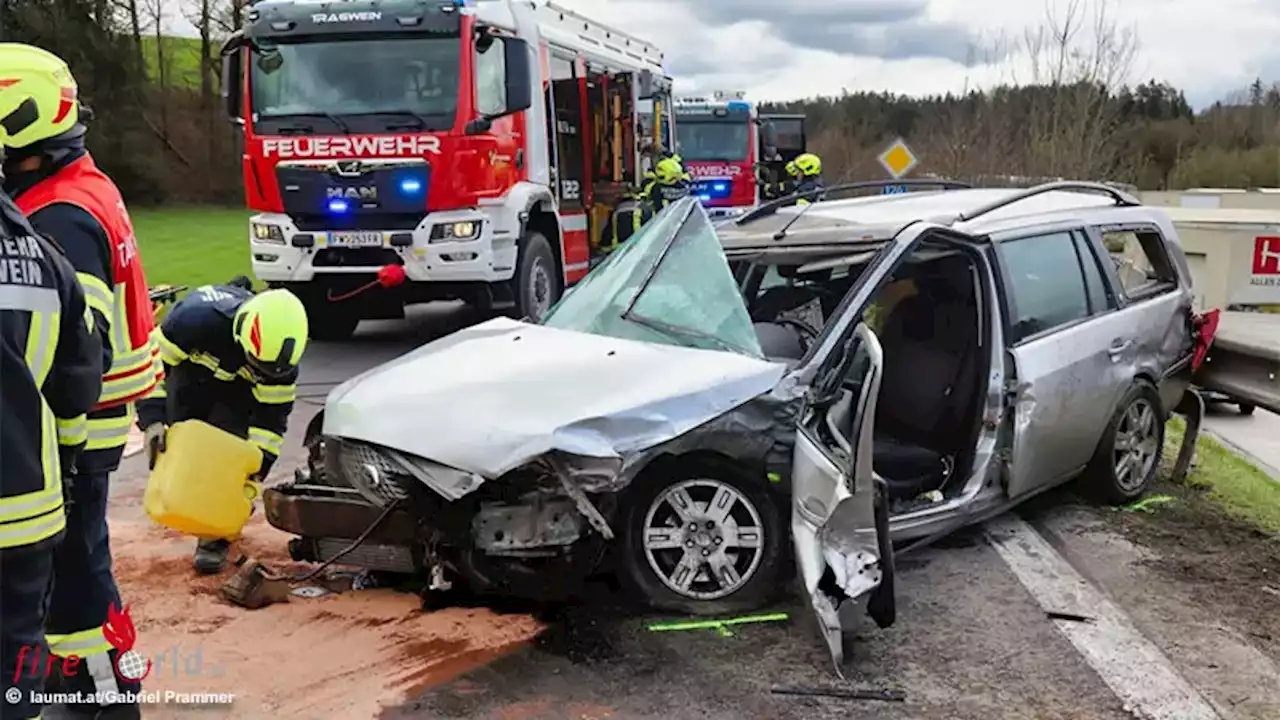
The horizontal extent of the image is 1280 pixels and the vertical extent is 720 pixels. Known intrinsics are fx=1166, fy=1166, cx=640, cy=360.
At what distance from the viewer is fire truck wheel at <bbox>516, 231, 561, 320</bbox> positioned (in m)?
A: 10.5

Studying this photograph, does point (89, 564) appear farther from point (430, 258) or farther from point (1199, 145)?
point (1199, 145)

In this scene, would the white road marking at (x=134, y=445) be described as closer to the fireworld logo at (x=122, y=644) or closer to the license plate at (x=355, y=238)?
the license plate at (x=355, y=238)

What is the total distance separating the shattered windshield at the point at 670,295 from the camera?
4.49 m

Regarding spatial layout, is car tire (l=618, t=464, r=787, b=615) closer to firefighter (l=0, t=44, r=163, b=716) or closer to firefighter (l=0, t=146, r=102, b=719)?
firefighter (l=0, t=44, r=163, b=716)

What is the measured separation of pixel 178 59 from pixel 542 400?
3880 centimetres

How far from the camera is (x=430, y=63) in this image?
9.61 m

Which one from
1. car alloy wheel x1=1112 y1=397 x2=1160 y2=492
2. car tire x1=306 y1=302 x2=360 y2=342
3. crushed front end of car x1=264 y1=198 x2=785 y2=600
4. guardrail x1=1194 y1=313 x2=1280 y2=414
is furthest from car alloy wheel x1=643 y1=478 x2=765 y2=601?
car tire x1=306 y1=302 x2=360 y2=342

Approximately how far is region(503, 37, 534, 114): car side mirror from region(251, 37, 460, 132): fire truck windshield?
455 mm

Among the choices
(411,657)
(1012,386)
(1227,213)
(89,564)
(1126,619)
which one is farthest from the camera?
(1227,213)

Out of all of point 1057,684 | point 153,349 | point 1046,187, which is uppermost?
point 1046,187

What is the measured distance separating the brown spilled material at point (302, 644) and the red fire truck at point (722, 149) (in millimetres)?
15634

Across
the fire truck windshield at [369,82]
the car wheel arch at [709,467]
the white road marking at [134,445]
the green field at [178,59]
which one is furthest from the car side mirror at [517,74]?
the green field at [178,59]

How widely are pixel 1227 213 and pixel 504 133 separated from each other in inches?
281

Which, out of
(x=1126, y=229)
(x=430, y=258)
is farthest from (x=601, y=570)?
(x=430, y=258)
